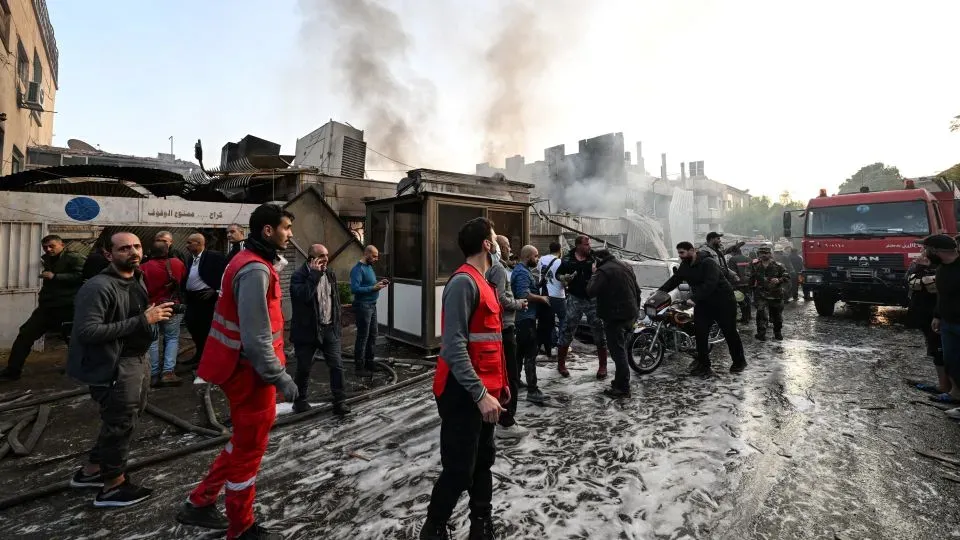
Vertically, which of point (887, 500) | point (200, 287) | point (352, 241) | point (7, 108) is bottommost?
point (887, 500)

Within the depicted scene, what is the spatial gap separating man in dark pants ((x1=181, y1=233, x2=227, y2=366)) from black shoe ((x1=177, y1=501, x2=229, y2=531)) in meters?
3.94

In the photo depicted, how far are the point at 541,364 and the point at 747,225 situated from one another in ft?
205

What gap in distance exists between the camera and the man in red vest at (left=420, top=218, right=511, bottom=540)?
2334 millimetres

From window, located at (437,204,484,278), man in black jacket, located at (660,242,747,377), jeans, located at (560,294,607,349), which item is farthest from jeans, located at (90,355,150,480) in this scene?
man in black jacket, located at (660,242,747,377)

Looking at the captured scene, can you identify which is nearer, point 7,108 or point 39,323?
point 39,323

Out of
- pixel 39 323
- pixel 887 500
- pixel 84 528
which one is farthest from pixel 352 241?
pixel 887 500

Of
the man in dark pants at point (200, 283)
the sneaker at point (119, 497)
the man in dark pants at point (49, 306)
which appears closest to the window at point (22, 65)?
the man in dark pants at point (49, 306)

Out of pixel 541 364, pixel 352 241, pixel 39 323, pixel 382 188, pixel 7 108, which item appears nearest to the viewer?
pixel 39 323

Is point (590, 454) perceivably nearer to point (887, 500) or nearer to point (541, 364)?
point (887, 500)

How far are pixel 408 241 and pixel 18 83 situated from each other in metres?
12.0

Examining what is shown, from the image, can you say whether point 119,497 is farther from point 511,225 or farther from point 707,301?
point 707,301

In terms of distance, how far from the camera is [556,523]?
Result: 2.89 meters

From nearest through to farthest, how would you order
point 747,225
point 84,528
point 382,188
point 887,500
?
point 84,528 → point 887,500 → point 382,188 → point 747,225

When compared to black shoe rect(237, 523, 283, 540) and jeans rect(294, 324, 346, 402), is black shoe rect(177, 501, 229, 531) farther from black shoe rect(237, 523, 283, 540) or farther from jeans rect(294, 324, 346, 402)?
jeans rect(294, 324, 346, 402)
